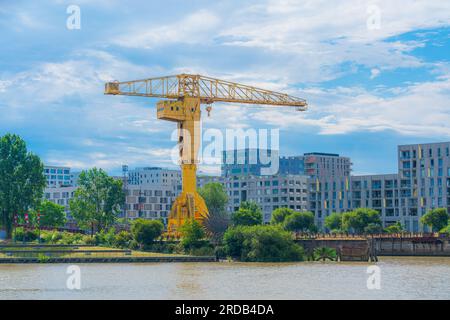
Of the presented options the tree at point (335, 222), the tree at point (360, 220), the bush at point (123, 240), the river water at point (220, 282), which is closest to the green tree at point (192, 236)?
the bush at point (123, 240)

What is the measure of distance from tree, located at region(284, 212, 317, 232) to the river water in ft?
194

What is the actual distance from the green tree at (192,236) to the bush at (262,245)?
436cm

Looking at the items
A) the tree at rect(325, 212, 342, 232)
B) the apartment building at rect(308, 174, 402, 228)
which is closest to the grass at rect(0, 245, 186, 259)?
the tree at rect(325, 212, 342, 232)

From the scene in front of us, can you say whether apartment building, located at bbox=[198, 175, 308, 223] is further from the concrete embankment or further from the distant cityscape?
the concrete embankment

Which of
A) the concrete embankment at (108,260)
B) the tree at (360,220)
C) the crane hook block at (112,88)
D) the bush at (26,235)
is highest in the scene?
the crane hook block at (112,88)

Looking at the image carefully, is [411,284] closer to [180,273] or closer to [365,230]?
[180,273]

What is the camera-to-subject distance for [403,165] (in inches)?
5861

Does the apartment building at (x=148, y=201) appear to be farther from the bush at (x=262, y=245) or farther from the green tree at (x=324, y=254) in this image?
the bush at (x=262, y=245)

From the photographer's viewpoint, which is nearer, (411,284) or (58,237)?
(411,284)

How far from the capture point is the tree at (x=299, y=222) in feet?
437

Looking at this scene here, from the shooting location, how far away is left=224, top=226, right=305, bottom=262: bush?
82.5 metres

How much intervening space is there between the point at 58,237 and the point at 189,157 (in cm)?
1903
